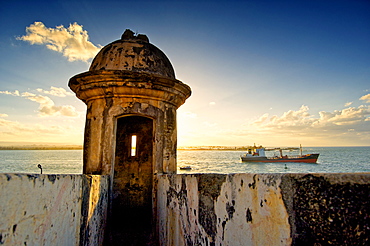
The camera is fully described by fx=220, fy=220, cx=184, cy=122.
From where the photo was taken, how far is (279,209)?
111cm

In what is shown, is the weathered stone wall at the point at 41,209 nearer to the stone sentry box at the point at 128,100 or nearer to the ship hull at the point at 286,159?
the stone sentry box at the point at 128,100

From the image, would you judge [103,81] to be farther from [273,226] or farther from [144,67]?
[273,226]

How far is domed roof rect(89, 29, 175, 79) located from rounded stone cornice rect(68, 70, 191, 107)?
0.46m

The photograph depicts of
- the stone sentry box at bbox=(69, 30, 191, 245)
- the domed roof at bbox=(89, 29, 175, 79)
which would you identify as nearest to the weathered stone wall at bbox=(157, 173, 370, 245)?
the stone sentry box at bbox=(69, 30, 191, 245)

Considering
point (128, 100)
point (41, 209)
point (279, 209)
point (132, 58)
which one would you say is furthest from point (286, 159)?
point (41, 209)

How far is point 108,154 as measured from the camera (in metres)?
4.02

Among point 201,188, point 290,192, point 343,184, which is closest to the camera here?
point 343,184

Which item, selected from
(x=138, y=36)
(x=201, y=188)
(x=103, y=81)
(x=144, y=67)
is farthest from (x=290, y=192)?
(x=138, y=36)

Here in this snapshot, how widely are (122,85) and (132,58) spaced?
0.93m

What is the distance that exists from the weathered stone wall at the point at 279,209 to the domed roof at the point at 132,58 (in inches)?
123

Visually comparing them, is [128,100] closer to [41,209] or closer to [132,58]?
[132,58]

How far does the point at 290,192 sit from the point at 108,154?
11.6ft

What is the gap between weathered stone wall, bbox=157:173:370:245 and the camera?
2.65ft

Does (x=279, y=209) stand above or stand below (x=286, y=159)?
above
